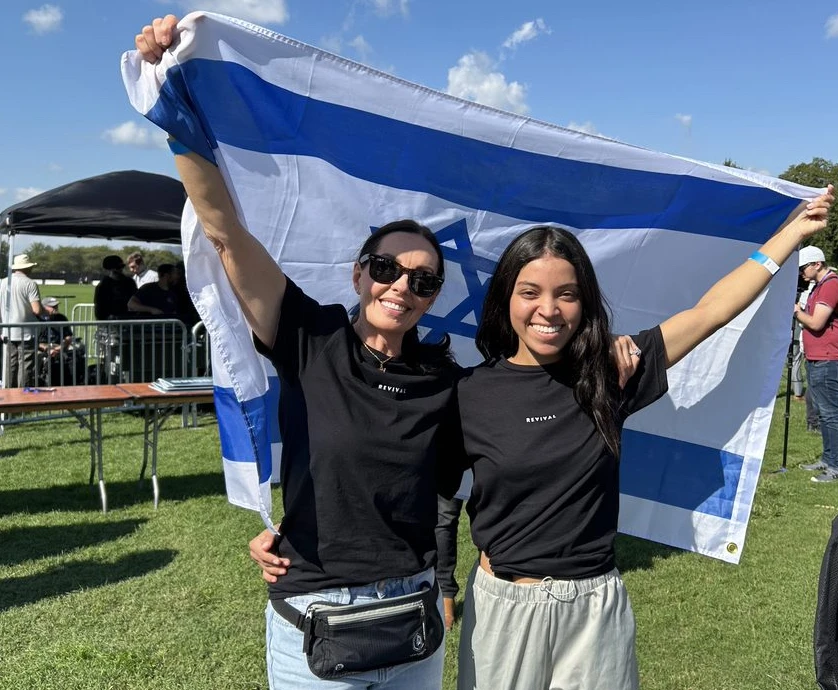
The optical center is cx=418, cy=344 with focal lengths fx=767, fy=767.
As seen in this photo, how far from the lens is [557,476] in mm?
2096

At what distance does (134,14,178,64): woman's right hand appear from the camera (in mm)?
1863

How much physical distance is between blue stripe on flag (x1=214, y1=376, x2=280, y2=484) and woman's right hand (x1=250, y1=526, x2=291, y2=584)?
335mm

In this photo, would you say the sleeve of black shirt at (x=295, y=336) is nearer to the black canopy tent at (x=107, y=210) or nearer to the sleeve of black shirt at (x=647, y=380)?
the sleeve of black shirt at (x=647, y=380)

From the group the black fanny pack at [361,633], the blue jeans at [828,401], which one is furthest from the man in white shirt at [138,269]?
the black fanny pack at [361,633]

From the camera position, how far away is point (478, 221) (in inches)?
124

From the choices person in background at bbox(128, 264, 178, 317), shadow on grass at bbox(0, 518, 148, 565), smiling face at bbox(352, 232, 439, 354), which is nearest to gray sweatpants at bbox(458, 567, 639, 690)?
smiling face at bbox(352, 232, 439, 354)

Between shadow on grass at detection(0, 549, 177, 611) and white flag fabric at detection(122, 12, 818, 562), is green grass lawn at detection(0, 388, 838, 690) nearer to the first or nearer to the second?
shadow on grass at detection(0, 549, 177, 611)

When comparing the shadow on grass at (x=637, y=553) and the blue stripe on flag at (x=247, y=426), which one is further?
the shadow on grass at (x=637, y=553)

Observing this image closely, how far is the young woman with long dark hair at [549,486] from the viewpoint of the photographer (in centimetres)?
209

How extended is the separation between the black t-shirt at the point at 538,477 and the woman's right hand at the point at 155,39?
1164 mm

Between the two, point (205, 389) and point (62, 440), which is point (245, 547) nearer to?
point (205, 389)

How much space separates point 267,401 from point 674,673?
2.73 m

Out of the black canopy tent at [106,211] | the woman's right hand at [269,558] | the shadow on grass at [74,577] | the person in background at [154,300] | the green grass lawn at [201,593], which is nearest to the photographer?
the woman's right hand at [269,558]

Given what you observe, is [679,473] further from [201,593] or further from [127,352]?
[127,352]
